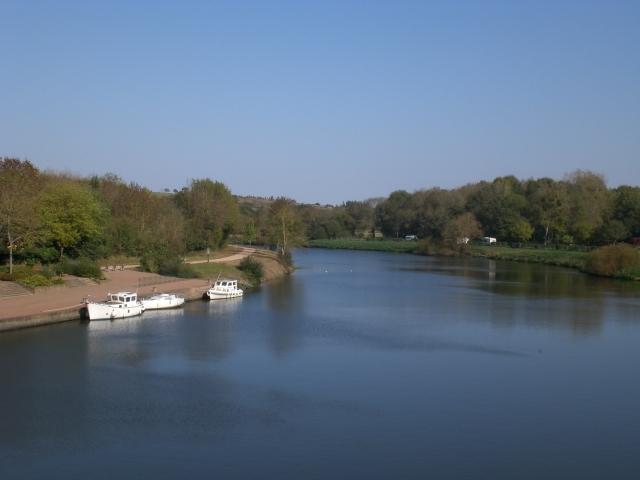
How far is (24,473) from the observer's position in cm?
1437

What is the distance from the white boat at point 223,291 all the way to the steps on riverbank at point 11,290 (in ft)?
34.8

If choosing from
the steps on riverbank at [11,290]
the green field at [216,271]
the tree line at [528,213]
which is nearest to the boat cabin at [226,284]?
the green field at [216,271]

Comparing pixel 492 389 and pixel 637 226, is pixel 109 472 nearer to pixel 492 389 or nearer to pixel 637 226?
pixel 492 389

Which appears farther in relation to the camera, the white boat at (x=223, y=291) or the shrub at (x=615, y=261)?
the shrub at (x=615, y=261)

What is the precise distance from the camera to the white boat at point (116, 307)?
31.3 meters

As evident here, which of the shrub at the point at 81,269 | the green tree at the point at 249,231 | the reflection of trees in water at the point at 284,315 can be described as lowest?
the reflection of trees in water at the point at 284,315

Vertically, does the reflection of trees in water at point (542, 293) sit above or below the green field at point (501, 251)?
below

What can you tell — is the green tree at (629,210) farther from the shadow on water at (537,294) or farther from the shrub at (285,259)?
the shrub at (285,259)

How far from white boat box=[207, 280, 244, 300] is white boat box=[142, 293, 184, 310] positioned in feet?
10.5

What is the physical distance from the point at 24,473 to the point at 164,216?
134 ft

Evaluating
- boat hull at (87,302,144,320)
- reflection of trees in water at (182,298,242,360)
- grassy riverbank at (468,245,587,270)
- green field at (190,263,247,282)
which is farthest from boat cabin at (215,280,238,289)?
grassy riverbank at (468,245,587,270)

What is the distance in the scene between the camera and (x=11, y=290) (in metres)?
32.6

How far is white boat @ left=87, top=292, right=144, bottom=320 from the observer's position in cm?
3127

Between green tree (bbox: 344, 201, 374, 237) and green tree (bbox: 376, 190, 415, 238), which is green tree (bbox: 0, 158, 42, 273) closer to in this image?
green tree (bbox: 376, 190, 415, 238)
